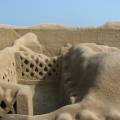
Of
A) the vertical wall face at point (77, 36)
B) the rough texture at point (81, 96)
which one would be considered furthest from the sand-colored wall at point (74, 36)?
the rough texture at point (81, 96)

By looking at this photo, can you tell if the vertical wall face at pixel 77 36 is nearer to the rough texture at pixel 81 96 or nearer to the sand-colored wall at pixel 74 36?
the sand-colored wall at pixel 74 36

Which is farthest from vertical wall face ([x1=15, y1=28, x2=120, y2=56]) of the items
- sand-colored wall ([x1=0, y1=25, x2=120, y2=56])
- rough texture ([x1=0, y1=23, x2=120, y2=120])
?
rough texture ([x1=0, y1=23, x2=120, y2=120])

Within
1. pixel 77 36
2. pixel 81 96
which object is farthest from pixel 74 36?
pixel 81 96

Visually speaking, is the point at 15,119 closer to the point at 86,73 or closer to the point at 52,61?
the point at 86,73

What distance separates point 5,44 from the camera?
1190 centimetres

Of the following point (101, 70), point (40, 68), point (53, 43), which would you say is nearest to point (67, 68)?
point (40, 68)

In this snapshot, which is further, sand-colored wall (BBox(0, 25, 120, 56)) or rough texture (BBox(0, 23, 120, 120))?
sand-colored wall (BBox(0, 25, 120, 56))

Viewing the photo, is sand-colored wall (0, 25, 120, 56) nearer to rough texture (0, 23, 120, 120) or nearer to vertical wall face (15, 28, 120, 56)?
vertical wall face (15, 28, 120, 56)

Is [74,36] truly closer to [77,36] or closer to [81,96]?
[77,36]

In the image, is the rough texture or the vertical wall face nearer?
the rough texture

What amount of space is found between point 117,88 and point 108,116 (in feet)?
1.41

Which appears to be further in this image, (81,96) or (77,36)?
(77,36)

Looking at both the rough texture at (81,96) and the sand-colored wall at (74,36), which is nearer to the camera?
the rough texture at (81,96)

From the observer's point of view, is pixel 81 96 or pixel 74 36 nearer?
pixel 81 96
